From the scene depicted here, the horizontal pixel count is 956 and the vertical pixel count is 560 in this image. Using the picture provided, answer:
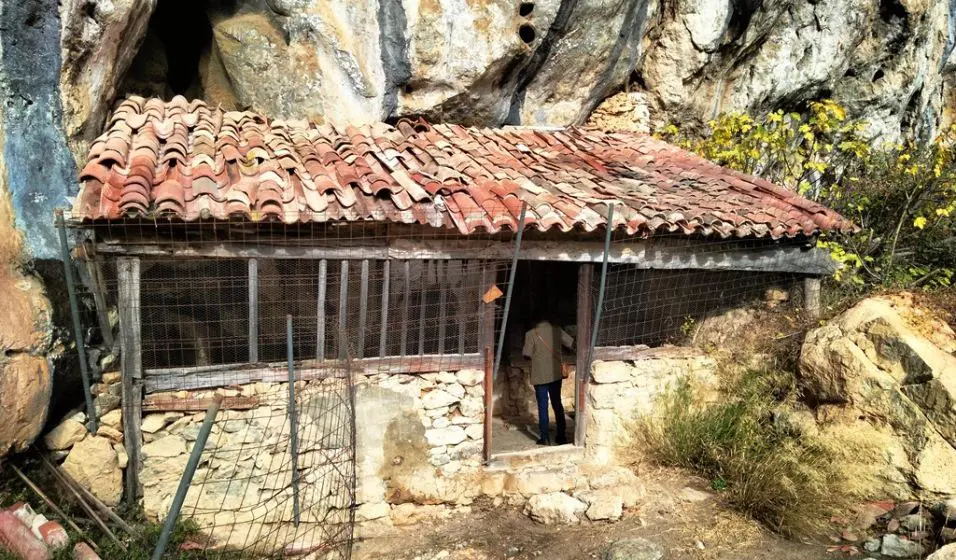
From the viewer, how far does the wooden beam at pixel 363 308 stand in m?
5.31

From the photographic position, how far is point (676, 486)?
6.06m

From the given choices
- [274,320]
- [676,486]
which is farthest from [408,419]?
[676,486]

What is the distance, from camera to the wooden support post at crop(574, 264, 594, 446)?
6.21 meters

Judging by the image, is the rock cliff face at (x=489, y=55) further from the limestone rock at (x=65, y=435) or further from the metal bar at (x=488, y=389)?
the metal bar at (x=488, y=389)

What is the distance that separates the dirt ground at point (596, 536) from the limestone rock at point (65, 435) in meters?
2.41

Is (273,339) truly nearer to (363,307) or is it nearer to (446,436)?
(363,307)

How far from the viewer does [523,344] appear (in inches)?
338

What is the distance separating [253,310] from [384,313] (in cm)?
110

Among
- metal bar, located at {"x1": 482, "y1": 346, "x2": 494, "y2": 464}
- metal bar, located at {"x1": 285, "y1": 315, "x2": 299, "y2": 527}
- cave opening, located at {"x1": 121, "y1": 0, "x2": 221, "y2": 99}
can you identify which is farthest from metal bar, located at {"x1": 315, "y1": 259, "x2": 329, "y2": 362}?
cave opening, located at {"x1": 121, "y1": 0, "x2": 221, "y2": 99}

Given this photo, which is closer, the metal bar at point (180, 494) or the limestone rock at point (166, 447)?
the metal bar at point (180, 494)

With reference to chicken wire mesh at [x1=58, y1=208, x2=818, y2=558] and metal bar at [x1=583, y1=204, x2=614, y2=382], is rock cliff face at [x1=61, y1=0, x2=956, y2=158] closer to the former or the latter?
chicken wire mesh at [x1=58, y1=208, x2=818, y2=558]

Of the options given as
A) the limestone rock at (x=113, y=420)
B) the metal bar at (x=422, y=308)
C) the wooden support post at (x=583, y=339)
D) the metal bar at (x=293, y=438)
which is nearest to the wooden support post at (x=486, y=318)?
the metal bar at (x=422, y=308)

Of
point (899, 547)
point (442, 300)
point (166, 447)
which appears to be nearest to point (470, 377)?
point (442, 300)

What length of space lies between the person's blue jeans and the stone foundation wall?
0.54 metres
